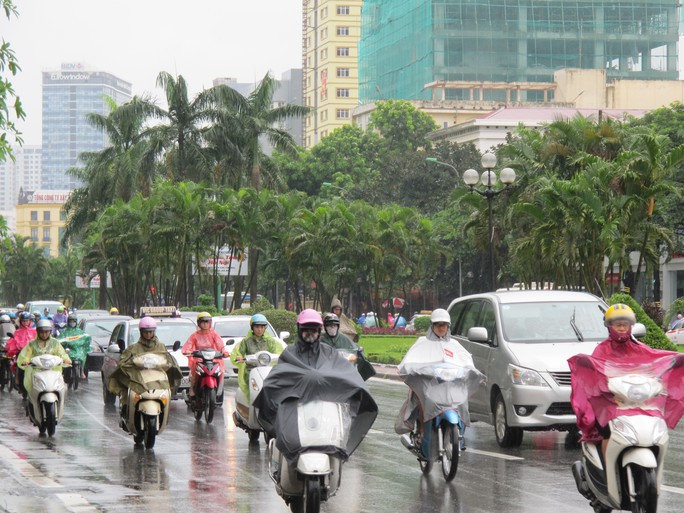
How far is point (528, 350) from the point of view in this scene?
15656 mm

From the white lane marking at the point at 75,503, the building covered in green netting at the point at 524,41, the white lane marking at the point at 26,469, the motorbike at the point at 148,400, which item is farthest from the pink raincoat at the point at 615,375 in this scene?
the building covered in green netting at the point at 524,41

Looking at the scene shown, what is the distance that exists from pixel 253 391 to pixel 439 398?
3.62 meters

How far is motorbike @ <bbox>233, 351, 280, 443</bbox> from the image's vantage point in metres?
15.3

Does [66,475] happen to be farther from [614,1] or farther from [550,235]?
[614,1]

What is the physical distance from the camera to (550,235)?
39.3 m

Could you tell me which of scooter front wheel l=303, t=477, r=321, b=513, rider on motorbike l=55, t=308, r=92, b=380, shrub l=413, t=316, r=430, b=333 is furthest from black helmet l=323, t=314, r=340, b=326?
shrub l=413, t=316, r=430, b=333

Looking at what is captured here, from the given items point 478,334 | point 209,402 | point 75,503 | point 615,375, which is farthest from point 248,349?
point 615,375

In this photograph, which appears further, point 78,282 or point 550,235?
point 78,282

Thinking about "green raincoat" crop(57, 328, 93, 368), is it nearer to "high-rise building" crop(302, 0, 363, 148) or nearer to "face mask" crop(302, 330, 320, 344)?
"face mask" crop(302, 330, 320, 344)

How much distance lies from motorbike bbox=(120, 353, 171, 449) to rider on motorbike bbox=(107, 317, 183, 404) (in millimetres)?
46

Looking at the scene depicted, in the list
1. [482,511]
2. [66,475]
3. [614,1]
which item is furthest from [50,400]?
[614,1]

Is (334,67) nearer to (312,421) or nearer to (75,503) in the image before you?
(75,503)

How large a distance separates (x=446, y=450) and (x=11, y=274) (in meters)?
137

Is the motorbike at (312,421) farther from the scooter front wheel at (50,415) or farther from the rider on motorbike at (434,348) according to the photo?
the scooter front wheel at (50,415)
